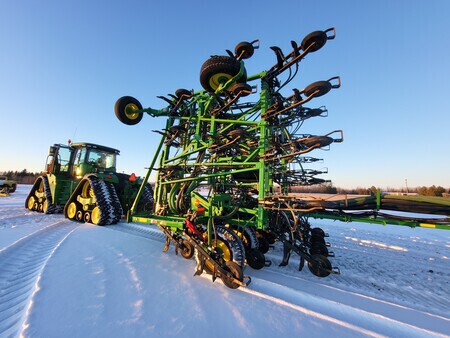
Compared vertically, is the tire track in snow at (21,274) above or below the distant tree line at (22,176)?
below

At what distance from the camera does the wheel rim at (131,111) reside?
5.20 metres

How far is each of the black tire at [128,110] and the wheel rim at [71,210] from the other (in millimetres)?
4340

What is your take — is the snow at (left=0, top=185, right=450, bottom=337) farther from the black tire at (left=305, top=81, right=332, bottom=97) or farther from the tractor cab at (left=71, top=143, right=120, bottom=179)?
the tractor cab at (left=71, top=143, right=120, bottom=179)

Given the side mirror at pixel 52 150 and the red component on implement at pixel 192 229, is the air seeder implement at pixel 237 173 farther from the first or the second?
the side mirror at pixel 52 150

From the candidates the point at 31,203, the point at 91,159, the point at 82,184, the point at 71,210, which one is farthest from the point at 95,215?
the point at 31,203

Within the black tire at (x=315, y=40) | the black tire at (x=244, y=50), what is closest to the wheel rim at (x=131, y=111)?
the black tire at (x=244, y=50)

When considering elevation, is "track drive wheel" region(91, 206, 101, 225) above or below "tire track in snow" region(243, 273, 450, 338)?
above

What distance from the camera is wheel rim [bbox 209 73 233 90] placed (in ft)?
14.7

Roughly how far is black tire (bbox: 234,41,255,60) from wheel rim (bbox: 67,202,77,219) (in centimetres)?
732

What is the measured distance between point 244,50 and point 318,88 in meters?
2.34

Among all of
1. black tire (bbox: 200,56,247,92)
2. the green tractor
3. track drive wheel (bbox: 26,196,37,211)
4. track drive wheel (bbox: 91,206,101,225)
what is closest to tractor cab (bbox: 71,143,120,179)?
the green tractor

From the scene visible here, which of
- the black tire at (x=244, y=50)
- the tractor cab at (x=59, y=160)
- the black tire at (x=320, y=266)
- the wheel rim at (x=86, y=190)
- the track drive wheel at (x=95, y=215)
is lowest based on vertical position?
the black tire at (x=320, y=266)

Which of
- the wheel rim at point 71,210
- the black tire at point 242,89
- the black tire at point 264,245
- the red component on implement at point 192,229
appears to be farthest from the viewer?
the wheel rim at point 71,210

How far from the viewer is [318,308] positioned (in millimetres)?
2473
